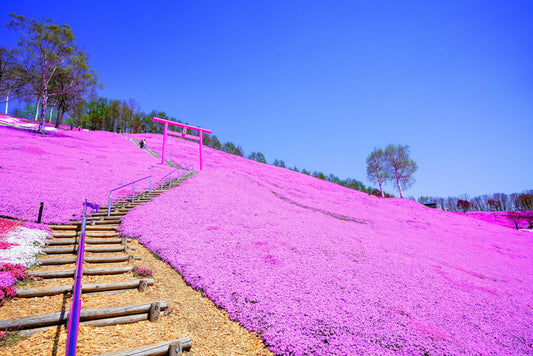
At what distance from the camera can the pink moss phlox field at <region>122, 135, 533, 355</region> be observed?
4777 millimetres

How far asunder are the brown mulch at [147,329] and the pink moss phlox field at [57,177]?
623 cm

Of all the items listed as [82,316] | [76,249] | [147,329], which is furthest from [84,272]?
[147,329]

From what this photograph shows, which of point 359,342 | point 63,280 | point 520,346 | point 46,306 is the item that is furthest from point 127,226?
point 520,346

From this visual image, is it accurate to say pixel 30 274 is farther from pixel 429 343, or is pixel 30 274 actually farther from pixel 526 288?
pixel 526 288

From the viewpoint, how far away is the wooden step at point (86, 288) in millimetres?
5188

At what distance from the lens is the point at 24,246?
23.5 ft

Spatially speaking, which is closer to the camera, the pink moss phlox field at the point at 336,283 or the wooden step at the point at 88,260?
the pink moss phlox field at the point at 336,283

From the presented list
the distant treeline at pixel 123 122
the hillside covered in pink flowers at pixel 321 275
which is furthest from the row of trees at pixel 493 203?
the hillside covered in pink flowers at pixel 321 275

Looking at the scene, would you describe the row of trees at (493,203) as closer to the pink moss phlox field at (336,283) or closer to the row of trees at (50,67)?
the pink moss phlox field at (336,283)

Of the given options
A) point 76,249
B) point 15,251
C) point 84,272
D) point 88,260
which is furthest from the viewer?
point 76,249

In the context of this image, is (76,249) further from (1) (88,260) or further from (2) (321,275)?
(2) (321,275)

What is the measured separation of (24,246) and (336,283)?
30.3 ft

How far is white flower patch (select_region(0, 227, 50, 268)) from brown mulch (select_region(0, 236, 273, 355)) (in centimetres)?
124

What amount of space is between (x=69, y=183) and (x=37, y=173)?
8.24 ft
